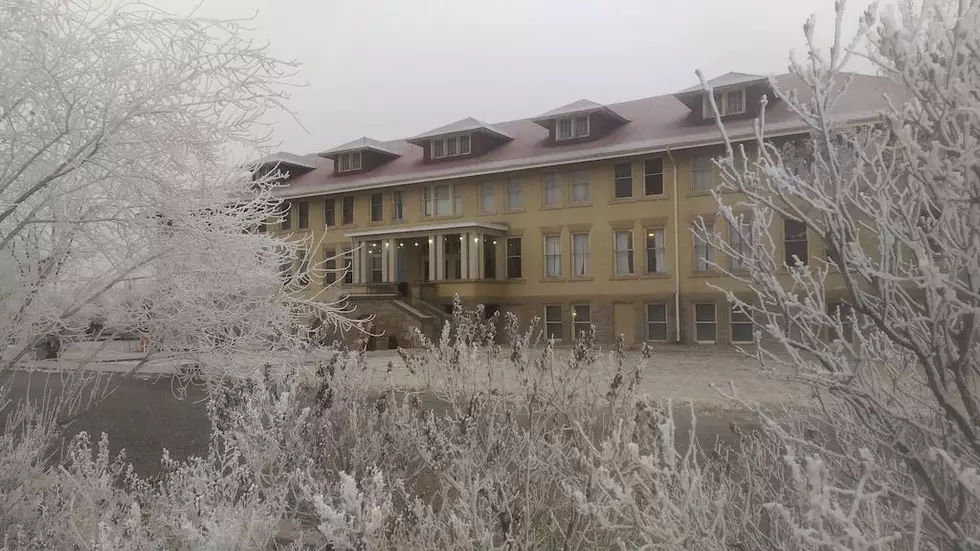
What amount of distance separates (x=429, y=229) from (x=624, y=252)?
7368 millimetres

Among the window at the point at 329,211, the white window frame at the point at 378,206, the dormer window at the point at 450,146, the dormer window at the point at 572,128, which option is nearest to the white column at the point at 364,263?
the white window frame at the point at 378,206

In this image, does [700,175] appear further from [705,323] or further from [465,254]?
[465,254]

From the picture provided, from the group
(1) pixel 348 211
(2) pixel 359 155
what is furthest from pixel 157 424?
(2) pixel 359 155

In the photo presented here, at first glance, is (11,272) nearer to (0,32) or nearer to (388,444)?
(0,32)

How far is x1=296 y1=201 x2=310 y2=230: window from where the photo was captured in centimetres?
3112

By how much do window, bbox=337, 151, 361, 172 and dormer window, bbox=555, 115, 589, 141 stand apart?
9696mm

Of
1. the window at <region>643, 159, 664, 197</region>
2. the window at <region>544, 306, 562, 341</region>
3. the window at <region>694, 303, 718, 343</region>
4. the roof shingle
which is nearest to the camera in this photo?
the roof shingle

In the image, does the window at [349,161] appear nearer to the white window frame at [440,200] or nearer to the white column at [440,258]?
the white window frame at [440,200]

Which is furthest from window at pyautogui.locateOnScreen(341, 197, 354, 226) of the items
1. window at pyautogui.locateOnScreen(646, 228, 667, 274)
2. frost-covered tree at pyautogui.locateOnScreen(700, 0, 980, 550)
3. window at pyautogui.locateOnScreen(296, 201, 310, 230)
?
frost-covered tree at pyautogui.locateOnScreen(700, 0, 980, 550)

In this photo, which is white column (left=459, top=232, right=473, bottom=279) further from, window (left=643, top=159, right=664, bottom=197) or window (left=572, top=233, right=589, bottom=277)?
window (left=643, top=159, right=664, bottom=197)

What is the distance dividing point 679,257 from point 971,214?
2122 centimetres

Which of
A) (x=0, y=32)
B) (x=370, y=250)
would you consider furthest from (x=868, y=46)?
(x=370, y=250)

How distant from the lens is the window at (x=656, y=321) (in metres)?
22.8

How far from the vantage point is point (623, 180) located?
23734mm
